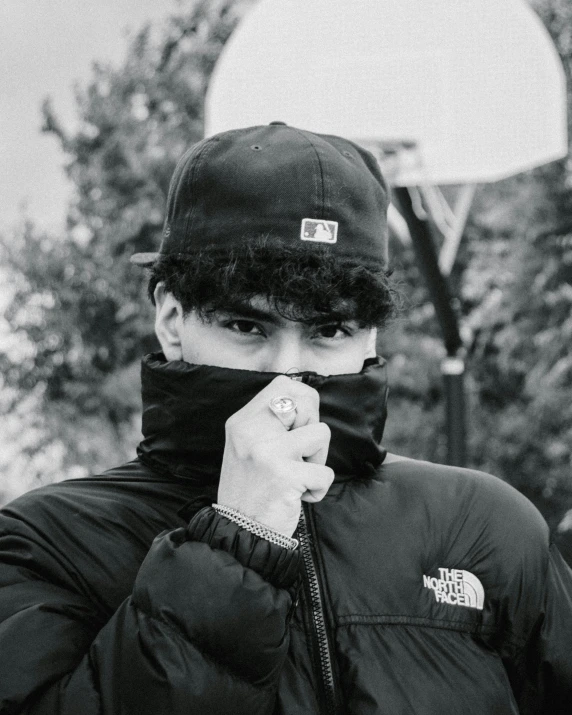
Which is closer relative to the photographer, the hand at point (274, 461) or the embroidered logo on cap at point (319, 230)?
the hand at point (274, 461)

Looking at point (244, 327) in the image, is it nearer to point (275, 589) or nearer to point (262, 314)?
point (262, 314)

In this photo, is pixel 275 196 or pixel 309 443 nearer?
pixel 309 443

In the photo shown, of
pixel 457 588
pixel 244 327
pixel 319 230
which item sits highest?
pixel 319 230

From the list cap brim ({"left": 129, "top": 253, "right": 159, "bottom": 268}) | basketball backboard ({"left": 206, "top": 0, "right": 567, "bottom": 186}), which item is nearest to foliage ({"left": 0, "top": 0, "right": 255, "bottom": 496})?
basketball backboard ({"left": 206, "top": 0, "right": 567, "bottom": 186})

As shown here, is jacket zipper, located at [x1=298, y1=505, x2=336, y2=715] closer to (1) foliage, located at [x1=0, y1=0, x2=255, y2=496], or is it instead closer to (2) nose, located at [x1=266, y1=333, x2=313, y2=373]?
(2) nose, located at [x1=266, y1=333, x2=313, y2=373]

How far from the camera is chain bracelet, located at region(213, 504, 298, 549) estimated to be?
1104 millimetres

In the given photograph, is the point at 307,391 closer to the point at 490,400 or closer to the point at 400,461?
the point at 400,461

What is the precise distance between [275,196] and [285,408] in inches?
14.1

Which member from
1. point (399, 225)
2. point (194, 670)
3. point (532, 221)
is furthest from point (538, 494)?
point (194, 670)

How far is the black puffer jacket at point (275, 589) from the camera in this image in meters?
1.06

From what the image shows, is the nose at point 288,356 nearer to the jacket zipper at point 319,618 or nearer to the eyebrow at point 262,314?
the eyebrow at point 262,314

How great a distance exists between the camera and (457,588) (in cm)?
130

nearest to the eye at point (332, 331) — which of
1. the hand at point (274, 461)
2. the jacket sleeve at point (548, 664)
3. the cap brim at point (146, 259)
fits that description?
the hand at point (274, 461)

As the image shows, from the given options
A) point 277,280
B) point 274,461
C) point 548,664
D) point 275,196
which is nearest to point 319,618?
point 274,461
